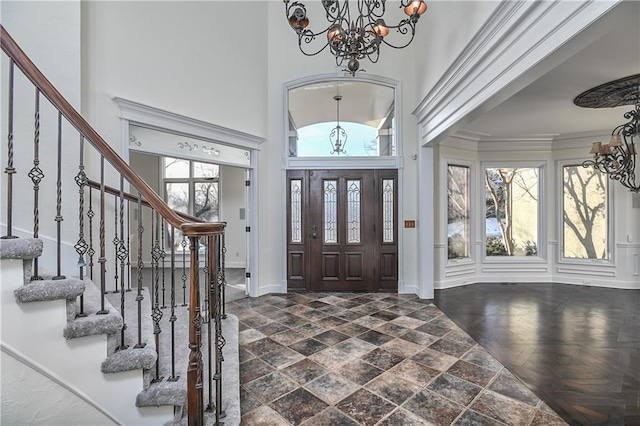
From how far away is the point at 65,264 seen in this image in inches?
112

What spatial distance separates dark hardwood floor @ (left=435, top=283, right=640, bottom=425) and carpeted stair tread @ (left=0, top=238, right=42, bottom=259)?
3.44 meters

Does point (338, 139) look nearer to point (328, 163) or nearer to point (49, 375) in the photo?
point (328, 163)

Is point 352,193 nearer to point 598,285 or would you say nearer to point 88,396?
point 88,396

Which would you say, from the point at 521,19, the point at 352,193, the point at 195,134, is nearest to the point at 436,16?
the point at 521,19

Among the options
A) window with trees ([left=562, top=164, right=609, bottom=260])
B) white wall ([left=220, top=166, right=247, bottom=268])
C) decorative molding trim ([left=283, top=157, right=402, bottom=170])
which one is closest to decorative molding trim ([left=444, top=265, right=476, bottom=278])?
window with trees ([left=562, top=164, right=609, bottom=260])

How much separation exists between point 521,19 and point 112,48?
Result: 3.89 m

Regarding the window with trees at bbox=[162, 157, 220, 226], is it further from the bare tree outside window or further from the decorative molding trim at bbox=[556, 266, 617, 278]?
the decorative molding trim at bbox=[556, 266, 617, 278]

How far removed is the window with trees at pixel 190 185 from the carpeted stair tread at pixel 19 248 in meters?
6.20

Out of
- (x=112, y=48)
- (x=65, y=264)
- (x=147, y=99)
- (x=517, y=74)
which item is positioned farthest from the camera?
(x=147, y=99)

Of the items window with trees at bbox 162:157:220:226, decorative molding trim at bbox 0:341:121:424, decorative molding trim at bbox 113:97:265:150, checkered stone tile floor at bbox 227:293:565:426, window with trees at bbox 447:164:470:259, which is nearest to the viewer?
decorative molding trim at bbox 0:341:121:424

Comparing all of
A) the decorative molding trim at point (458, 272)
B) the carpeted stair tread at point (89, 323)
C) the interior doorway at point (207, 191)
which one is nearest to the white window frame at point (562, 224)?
the decorative molding trim at point (458, 272)

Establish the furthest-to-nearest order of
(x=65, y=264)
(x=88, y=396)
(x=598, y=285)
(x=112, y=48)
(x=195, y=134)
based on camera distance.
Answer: (x=598, y=285) < (x=195, y=134) < (x=112, y=48) < (x=65, y=264) < (x=88, y=396)

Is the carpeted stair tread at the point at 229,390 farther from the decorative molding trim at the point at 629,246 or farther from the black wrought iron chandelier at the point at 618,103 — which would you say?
the decorative molding trim at the point at 629,246

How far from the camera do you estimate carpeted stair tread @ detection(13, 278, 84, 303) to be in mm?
1554
